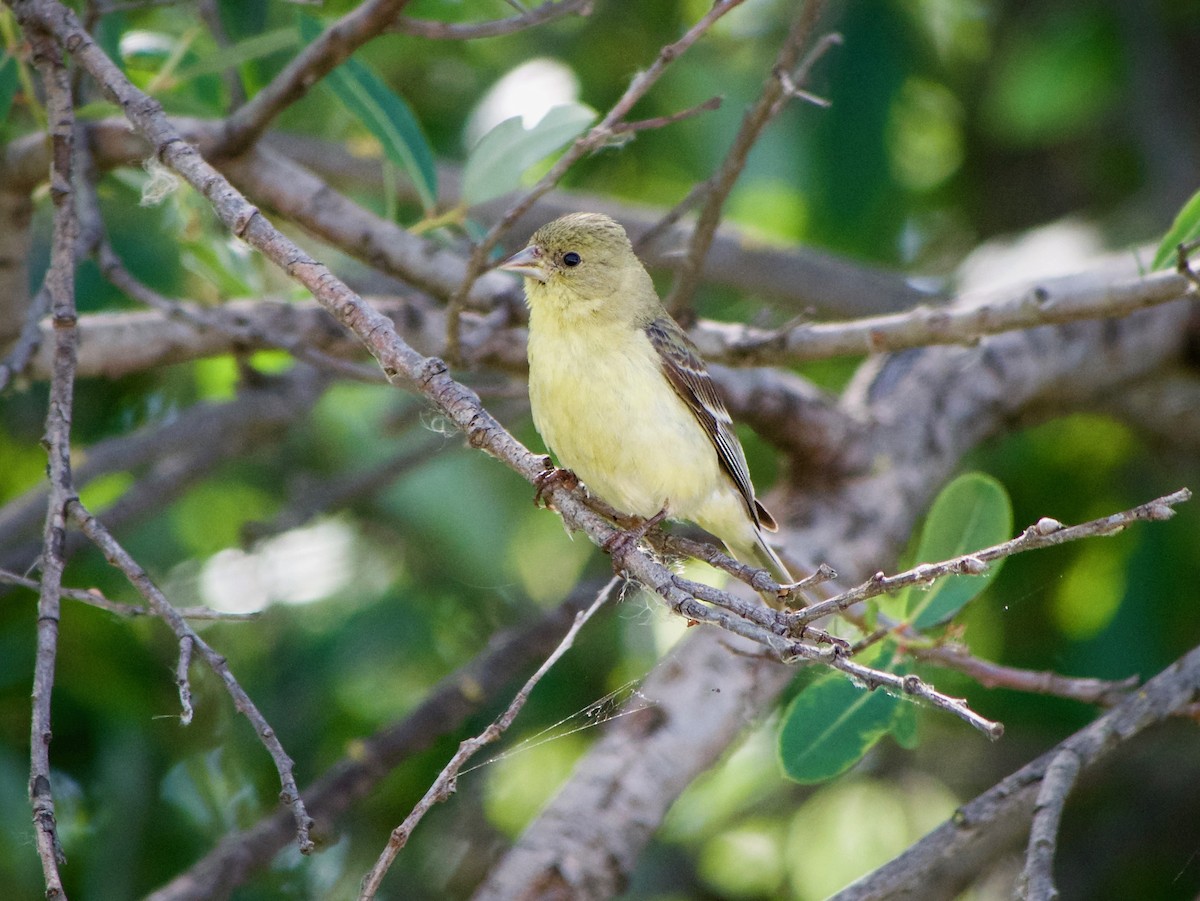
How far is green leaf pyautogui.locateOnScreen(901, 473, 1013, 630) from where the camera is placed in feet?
10.7

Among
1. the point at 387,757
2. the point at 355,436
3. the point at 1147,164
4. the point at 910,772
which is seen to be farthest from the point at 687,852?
the point at 1147,164

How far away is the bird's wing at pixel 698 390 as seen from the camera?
4.10 meters

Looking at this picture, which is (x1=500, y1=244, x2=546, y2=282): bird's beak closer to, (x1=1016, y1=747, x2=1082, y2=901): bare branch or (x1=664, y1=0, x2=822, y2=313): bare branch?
(x1=664, y1=0, x2=822, y2=313): bare branch

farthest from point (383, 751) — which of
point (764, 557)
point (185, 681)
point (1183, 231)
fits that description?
point (1183, 231)

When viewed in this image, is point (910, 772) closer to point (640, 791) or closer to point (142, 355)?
point (640, 791)

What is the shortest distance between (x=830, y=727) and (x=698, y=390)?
1363 millimetres

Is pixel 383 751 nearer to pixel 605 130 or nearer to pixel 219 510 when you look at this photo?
pixel 219 510

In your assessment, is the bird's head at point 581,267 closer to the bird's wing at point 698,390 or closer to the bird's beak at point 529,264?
the bird's beak at point 529,264

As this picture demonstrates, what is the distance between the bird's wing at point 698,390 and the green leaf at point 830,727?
963mm

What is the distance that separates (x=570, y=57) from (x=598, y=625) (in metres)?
2.59

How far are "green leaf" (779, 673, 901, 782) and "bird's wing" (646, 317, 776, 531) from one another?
0.96m

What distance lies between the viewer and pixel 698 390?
13.7 ft

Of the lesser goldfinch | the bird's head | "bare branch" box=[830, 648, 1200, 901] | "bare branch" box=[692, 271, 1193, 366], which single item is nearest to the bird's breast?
the lesser goldfinch

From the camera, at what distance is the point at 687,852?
549 centimetres
